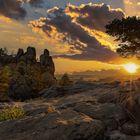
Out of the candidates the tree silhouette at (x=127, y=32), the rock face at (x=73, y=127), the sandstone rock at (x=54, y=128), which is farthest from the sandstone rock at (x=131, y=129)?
the tree silhouette at (x=127, y=32)

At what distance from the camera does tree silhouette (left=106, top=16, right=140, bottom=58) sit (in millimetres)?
53812

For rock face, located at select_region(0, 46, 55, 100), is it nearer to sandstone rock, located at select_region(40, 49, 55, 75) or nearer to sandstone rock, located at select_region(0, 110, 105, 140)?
sandstone rock, located at select_region(40, 49, 55, 75)

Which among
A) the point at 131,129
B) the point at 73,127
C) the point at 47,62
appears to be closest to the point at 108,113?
the point at 131,129

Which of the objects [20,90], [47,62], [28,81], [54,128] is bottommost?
[20,90]

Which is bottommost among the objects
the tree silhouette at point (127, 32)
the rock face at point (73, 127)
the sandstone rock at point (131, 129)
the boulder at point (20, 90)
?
the boulder at point (20, 90)

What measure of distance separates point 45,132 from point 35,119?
6.23 ft

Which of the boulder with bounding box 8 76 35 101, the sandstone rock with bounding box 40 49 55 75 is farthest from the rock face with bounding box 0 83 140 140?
the sandstone rock with bounding box 40 49 55 75

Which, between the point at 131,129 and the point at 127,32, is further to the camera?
the point at 127,32

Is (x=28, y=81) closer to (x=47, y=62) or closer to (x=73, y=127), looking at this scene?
(x=47, y=62)

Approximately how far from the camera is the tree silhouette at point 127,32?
53812 millimetres

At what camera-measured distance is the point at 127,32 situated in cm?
5444

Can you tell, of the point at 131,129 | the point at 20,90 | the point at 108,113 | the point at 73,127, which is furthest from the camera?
the point at 20,90

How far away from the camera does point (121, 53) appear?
58812mm

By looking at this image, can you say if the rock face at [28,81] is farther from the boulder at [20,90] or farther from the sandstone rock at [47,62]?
the sandstone rock at [47,62]
